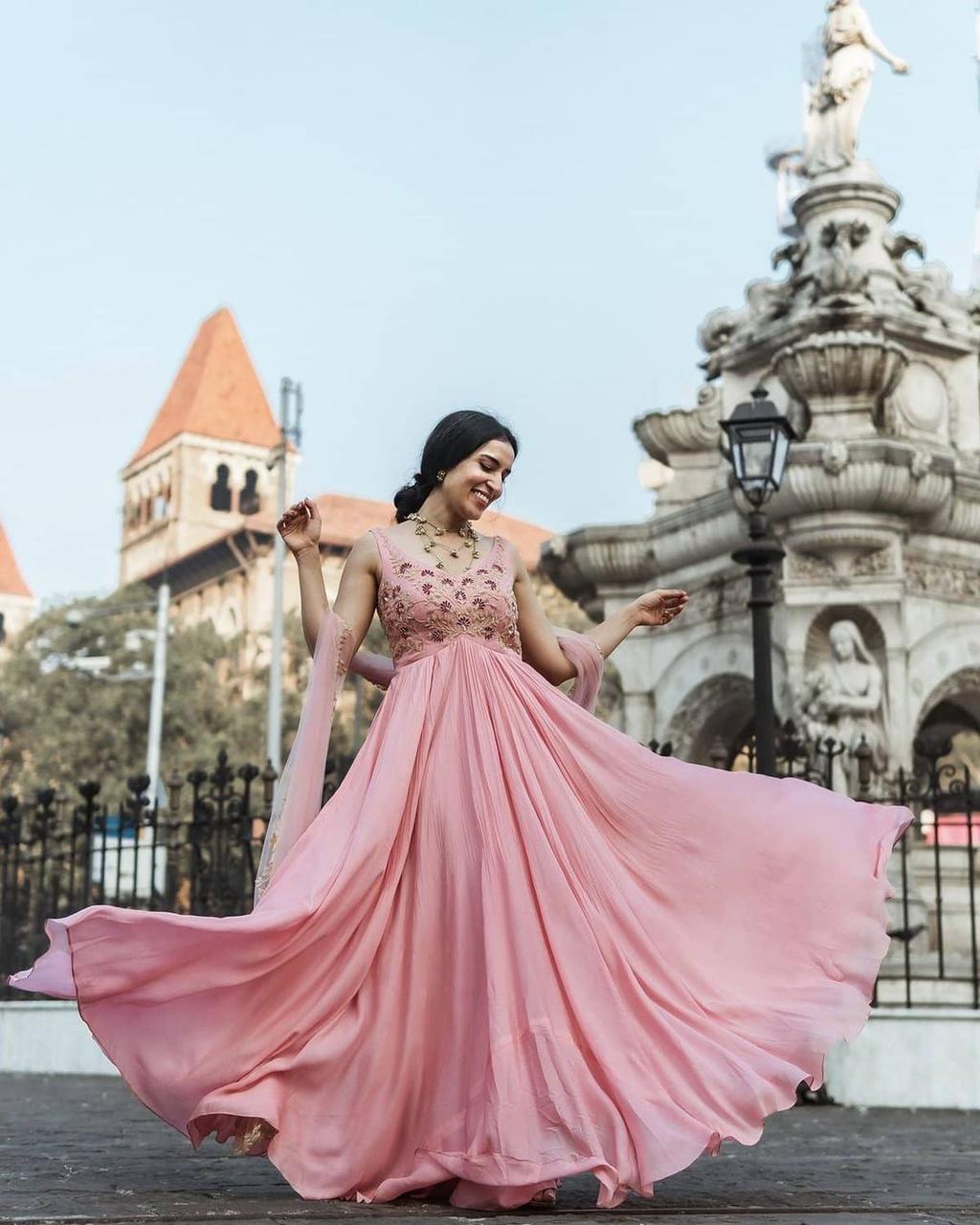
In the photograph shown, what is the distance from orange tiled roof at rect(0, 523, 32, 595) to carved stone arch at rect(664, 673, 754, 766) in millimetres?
100878

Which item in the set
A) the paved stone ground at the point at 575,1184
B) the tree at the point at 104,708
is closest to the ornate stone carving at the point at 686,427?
the paved stone ground at the point at 575,1184

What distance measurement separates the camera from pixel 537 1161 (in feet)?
13.4

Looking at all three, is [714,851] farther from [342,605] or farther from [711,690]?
[711,690]

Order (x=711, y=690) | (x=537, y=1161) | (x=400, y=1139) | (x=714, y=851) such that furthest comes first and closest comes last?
(x=711, y=690) → (x=714, y=851) → (x=400, y=1139) → (x=537, y=1161)

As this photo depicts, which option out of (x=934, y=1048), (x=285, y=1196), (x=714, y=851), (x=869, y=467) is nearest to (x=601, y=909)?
(x=714, y=851)

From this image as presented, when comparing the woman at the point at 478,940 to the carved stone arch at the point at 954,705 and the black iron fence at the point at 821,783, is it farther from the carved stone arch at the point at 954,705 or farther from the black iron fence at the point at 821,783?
the carved stone arch at the point at 954,705

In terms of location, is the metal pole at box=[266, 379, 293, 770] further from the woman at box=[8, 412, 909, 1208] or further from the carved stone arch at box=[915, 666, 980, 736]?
the woman at box=[8, 412, 909, 1208]

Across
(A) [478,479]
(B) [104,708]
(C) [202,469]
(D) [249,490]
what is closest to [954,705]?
(A) [478,479]

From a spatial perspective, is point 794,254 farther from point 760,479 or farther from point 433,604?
point 433,604

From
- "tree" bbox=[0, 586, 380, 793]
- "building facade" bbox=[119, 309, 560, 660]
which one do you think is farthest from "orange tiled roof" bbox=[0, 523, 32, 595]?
"tree" bbox=[0, 586, 380, 793]

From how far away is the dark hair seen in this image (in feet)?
16.5

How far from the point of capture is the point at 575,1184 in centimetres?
500

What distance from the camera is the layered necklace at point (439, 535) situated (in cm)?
508

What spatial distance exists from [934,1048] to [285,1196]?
18.7ft
